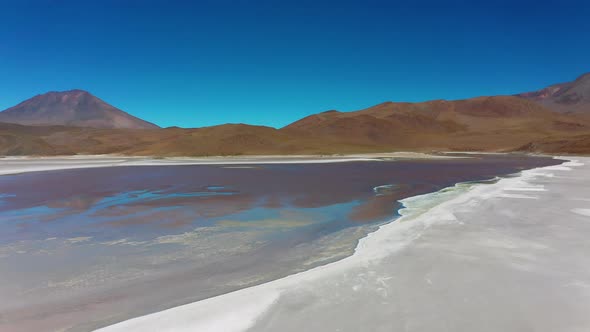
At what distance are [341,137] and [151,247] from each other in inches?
5903

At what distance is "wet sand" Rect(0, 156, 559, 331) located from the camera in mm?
5824

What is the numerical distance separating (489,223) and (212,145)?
9816cm

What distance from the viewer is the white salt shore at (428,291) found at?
4887 millimetres

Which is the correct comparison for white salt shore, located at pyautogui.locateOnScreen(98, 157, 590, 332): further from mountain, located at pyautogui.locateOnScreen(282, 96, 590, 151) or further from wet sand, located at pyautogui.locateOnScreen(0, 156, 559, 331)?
mountain, located at pyautogui.locateOnScreen(282, 96, 590, 151)

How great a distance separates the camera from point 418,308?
17.2 ft

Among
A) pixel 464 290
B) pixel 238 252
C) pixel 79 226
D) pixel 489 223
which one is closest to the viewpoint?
pixel 464 290

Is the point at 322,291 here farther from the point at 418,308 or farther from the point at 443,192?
the point at 443,192

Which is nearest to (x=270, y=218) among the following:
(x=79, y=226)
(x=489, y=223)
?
(x=79, y=226)

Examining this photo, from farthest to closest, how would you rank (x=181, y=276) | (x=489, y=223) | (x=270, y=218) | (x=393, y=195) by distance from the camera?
(x=393, y=195), (x=270, y=218), (x=489, y=223), (x=181, y=276)

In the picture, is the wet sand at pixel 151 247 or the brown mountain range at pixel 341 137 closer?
the wet sand at pixel 151 247

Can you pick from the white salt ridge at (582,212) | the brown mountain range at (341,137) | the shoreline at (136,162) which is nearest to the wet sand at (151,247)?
the white salt ridge at (582,212)

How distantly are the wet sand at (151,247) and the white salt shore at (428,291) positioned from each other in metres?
0.67

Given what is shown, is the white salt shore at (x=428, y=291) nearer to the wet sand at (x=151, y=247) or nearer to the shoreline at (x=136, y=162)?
the wet sand at (x=151, y=247)

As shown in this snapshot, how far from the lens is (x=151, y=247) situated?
29.3 feet
